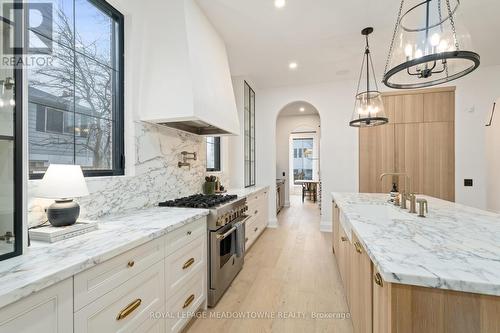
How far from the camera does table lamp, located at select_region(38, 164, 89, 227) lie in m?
1.28

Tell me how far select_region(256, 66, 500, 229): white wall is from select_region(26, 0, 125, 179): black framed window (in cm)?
343

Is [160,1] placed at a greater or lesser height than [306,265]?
greater

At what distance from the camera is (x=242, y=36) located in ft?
10.1

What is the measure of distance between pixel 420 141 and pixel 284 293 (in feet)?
12.3

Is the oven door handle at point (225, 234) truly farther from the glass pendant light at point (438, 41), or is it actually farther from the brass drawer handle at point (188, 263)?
the glass pendant light at point (438, 41)

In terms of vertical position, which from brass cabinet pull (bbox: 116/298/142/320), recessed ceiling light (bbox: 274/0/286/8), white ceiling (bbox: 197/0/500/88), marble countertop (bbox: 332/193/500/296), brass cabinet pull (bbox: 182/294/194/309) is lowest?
brass cabinet pull (bbox: 182/294/194/309)

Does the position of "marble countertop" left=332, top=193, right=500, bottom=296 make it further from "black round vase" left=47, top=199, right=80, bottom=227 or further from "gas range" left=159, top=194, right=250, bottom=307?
"black round vase" left=47, top=199, right=80, bottom=227

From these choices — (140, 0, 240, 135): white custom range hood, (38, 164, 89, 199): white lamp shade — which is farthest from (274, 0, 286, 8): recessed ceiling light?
(38, 164, 89, 199): white lamp shade

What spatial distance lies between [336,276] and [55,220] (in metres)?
2.71

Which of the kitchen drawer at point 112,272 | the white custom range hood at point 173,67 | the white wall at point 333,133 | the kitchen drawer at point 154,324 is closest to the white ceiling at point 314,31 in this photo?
the white custom range hood at point 173,67

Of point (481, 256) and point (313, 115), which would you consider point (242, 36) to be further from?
point (313, 115)

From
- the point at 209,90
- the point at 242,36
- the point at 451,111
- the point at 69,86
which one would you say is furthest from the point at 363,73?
the point at 69,86

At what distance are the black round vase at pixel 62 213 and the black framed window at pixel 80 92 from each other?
294mm

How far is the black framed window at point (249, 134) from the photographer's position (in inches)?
189
